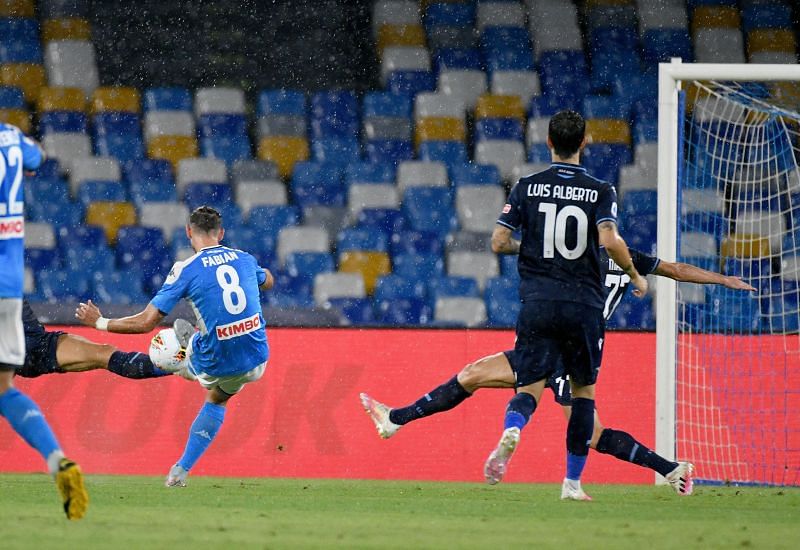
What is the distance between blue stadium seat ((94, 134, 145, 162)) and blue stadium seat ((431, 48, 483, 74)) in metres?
3.01

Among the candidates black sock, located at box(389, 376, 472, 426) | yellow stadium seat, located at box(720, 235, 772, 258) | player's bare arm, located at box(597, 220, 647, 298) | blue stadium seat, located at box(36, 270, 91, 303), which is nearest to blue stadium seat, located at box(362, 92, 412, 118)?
blue stadium seat, located at box(36, 270, 91, 303)

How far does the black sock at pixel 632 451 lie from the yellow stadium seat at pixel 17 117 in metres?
7.86

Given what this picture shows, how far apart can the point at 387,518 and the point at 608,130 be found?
8.01 meters

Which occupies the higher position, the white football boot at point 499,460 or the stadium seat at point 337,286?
the stadium seat at point 337,286

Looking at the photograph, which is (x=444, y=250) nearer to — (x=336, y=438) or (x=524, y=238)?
(x=336, y=438)

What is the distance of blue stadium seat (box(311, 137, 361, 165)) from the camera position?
1331 centimetres

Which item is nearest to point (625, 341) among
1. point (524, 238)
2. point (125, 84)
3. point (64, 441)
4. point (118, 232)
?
point (524, 238)

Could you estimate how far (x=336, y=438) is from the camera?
934cm

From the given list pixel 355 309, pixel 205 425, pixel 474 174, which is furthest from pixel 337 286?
pixel 205 425

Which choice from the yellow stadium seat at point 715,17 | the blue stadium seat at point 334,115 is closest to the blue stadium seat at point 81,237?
the blue stadium seat at point 334,115

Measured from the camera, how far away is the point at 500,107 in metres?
13.4

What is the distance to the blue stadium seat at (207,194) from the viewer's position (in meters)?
13.0

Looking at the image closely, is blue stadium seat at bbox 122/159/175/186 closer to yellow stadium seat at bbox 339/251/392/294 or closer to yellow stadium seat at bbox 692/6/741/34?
yellow stadium seat at bbox 339/251/392/294

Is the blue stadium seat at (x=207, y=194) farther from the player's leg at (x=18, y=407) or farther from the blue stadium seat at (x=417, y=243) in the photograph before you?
the player's leg at (x=18, y=407)
